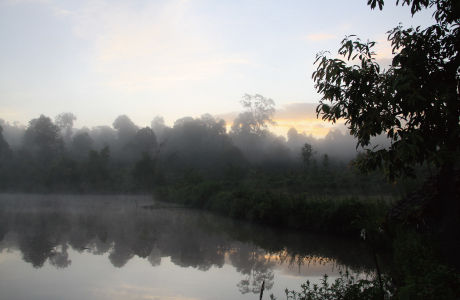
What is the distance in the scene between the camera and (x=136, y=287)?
791 centimetres

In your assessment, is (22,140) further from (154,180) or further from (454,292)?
(454,292)

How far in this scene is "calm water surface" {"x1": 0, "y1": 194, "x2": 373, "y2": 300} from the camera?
7.73 m


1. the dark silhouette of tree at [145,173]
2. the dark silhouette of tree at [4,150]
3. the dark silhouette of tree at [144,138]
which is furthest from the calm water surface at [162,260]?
the dark silhouette of tree at [4,150]

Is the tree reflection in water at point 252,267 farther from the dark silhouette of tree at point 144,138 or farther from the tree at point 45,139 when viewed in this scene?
the tree at point 45,139

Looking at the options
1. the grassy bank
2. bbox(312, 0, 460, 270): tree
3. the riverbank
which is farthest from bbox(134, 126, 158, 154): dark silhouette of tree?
bbox(312, 0, 460, 270): tree

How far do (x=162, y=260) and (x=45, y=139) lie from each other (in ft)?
176

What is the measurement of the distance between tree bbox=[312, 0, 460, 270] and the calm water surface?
4.22 m

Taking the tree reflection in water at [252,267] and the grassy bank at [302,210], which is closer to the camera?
the tree reflection in water at [252,267]

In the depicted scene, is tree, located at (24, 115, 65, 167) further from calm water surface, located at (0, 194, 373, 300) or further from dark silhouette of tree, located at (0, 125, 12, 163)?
calm water surface, located at (0, 194, 373, 300)

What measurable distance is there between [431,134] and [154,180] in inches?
1673

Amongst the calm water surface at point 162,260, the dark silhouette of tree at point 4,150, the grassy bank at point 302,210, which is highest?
the dark silhouette of tree at point 4,150

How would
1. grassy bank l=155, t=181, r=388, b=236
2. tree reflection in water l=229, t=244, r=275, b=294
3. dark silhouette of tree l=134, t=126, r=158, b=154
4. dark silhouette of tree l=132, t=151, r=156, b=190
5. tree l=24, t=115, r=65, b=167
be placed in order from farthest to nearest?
dark silhouette of tree l=134, t=126, r=158, b=154 → tree l=24, t=115, r=65, b=167 → dark silhouette of tree l=132, t=151, r=156, b=190 → grassy bank l=155, t=181, r=388, b=236 → tree reflection in water l=229, t=244, r=275, b=294

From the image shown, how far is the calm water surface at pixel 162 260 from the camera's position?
773 cm

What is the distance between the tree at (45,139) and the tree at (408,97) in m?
59.5
